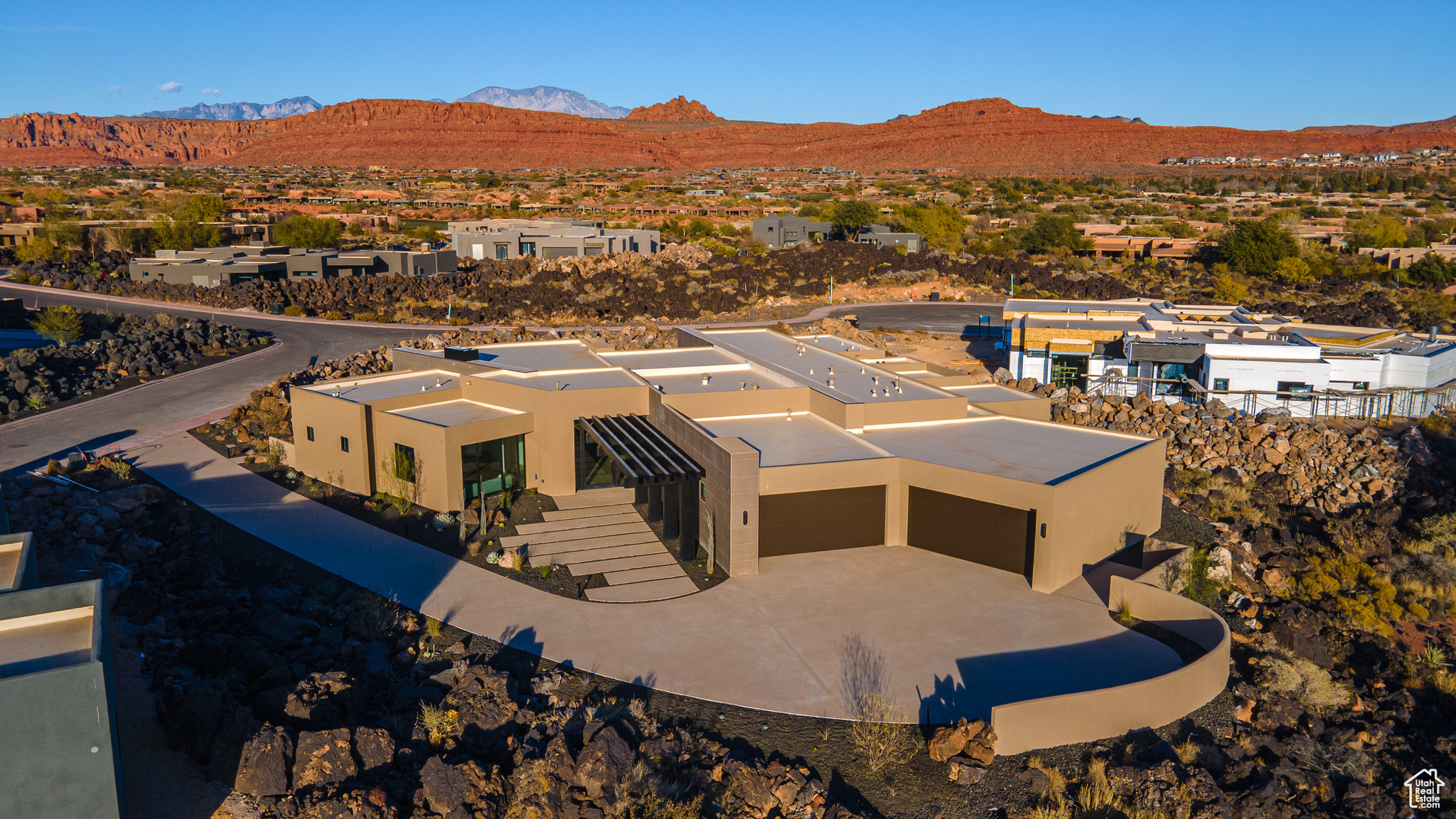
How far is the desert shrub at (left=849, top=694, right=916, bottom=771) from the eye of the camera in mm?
11336

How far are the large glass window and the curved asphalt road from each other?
10646 millimetres

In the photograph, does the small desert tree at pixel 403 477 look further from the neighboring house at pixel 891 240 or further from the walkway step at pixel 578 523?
the neighboring house at pixel 891 240

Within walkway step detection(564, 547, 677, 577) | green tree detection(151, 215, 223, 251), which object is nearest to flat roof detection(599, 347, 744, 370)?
walkway step detection(564, 547, 677, 577)

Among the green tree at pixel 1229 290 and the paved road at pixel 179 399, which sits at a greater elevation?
the green tree at pixel 1229 290

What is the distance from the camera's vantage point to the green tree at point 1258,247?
56625mm

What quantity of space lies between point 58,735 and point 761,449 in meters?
12.4

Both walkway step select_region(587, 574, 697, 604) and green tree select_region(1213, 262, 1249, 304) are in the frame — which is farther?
green tree select_region(1213, 262, 1249, 304)

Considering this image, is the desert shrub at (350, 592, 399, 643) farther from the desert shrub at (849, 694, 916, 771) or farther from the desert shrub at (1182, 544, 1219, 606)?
the desert shrub at (1182, 544, 1219, 606)

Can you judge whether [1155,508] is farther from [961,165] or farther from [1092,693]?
[961,165]

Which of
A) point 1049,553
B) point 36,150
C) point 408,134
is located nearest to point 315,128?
point 408,134

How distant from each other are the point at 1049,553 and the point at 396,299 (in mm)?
41636

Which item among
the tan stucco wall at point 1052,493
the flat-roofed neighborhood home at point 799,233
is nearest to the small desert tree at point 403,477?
the tan stucco wall at point 1052,493

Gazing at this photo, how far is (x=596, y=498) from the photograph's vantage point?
70.4 feet

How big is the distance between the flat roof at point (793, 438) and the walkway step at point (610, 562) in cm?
260
